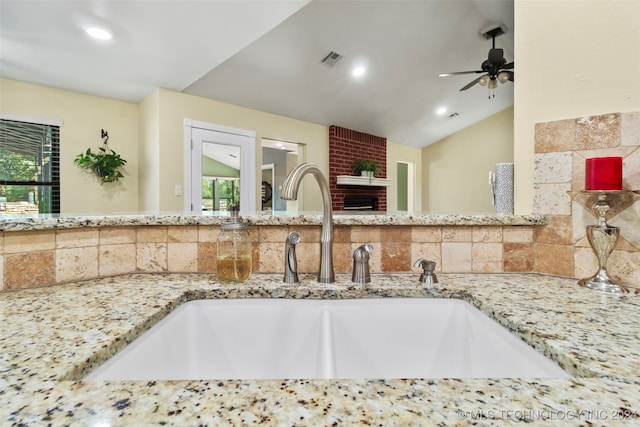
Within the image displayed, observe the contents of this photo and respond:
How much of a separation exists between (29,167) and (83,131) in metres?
0.56

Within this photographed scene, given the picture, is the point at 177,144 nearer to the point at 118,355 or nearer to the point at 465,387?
the point at 118,355

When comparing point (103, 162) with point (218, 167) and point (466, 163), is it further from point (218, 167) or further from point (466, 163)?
point (466, 163)

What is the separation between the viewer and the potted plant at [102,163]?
305 centimetres

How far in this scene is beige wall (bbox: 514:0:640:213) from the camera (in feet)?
2.48

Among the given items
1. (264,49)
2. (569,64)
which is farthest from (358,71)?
(569,64)

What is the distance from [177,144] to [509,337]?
10.5ft

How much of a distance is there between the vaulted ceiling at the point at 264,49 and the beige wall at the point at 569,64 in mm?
1747

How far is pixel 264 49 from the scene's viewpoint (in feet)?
8.79

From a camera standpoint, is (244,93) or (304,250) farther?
(244,93)

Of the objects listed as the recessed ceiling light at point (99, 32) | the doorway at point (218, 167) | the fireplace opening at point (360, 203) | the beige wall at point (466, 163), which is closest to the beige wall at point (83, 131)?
the doorway at point (218, 167)

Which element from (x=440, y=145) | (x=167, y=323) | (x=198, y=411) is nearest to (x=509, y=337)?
(x=198, y=411)

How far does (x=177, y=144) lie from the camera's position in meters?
3.07

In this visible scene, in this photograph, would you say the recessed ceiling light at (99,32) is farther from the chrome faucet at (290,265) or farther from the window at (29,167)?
the chrome faucet at (290,265)

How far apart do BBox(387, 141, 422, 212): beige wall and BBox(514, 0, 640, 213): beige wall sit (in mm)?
4431
